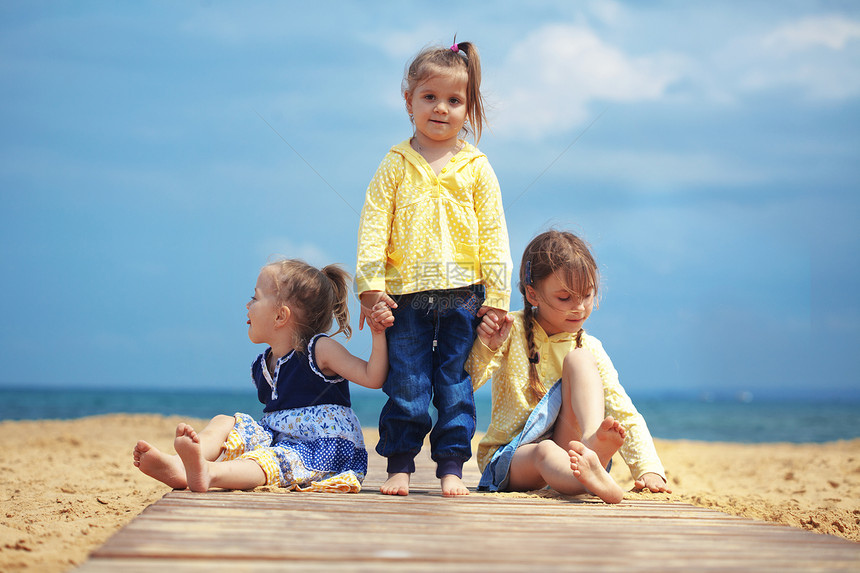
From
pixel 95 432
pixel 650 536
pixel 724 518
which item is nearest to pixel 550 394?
pixel 724 518

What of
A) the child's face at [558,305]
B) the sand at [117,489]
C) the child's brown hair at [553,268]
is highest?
the child's brown hair at [553,268]

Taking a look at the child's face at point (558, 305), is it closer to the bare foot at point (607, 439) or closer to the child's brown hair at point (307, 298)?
the bare foot at point (607, 439)

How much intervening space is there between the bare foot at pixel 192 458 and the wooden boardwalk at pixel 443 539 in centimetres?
7

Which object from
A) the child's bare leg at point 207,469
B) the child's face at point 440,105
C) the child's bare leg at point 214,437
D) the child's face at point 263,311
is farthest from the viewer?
the child's face at point 263,311

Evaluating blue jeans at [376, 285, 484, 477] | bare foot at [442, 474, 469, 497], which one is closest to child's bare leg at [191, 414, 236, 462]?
blue jeans at [376, 285, 484, 477]

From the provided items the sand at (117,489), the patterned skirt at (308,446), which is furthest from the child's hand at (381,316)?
the sand at (117,489)

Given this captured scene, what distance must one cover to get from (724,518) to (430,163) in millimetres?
1946

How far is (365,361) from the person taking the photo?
332 centimetres

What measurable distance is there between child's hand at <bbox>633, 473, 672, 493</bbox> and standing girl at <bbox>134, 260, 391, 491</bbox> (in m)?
1.35

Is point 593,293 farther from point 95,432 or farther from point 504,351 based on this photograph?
point 95,432

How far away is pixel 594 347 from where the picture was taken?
12.1 ft

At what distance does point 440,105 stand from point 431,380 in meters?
1.28

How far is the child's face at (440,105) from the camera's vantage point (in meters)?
3.32

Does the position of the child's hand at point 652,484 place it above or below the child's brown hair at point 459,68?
below
